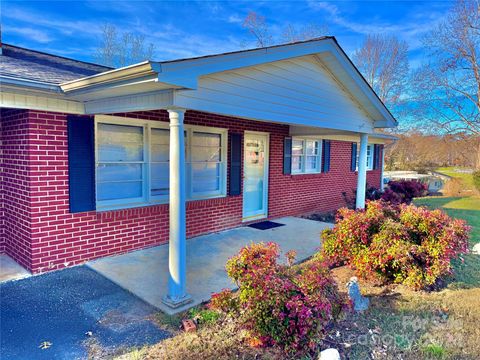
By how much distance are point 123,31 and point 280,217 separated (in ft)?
48.7

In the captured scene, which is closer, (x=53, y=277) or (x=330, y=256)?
(x=53, y=277)

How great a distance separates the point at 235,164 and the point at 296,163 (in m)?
2.96

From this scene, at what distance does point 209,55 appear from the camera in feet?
12.0

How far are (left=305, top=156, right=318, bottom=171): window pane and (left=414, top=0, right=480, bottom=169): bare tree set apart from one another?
54.1 ft

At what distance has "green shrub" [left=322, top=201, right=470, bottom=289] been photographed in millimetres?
4270

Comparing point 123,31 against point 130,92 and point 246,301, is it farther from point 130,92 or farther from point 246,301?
point 246,301

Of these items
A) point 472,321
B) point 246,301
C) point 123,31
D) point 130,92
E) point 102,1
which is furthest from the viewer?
point 123,31

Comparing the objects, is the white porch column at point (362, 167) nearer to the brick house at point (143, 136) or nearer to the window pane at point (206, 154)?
the brick house at point (143, 136)

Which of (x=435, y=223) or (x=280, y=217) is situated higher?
(x=435, y=223)

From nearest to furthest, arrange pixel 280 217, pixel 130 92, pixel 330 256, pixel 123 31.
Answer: pixel 130 92 < pixel 330 256 < pixel 280 217 < pixel 123 31

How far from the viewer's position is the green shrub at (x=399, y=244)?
4270 mm

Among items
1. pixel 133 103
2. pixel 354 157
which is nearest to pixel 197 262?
pixel 133 103

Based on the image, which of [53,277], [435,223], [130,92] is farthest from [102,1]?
[435,223]

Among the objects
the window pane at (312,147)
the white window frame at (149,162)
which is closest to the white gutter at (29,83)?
the white window frame at (149,162)
